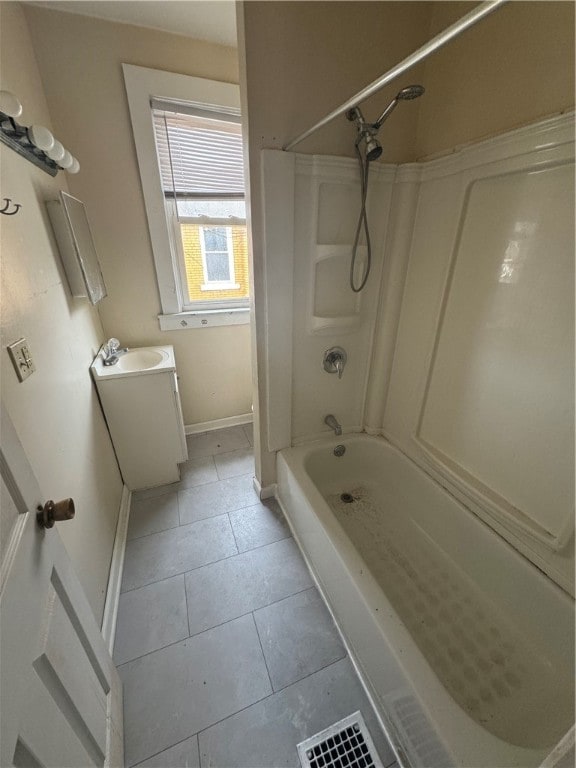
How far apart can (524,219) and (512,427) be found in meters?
0.74

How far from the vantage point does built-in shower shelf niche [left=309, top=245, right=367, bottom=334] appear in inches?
54.7

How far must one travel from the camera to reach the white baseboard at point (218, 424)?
255 cm

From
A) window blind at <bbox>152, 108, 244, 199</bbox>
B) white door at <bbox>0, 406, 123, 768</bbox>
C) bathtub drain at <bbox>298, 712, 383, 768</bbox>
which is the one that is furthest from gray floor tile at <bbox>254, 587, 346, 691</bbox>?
window blind at <bbox>152, 108, 244, 199</bbox>

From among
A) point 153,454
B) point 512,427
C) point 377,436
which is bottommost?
point 153,454

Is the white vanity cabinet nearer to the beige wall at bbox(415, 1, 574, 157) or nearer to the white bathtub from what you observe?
the white bathtub

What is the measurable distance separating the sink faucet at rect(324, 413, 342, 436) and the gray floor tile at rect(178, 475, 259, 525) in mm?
676

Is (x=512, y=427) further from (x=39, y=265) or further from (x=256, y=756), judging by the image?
(x=39, y=265)

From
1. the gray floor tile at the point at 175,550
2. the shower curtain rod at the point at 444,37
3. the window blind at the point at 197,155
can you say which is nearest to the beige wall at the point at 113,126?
the window blind at the point at 197,155

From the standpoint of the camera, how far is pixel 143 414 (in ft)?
5.83

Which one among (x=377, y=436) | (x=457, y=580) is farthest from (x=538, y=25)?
(x=457, y=580)

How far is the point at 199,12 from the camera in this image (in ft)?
4.83

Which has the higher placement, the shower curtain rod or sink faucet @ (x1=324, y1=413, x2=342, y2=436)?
the shower curtain rod

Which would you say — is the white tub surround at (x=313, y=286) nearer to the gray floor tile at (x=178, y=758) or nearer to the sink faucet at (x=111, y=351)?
the sink faucet at (x=111, y=351)

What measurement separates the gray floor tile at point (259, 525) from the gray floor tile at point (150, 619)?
35cm
